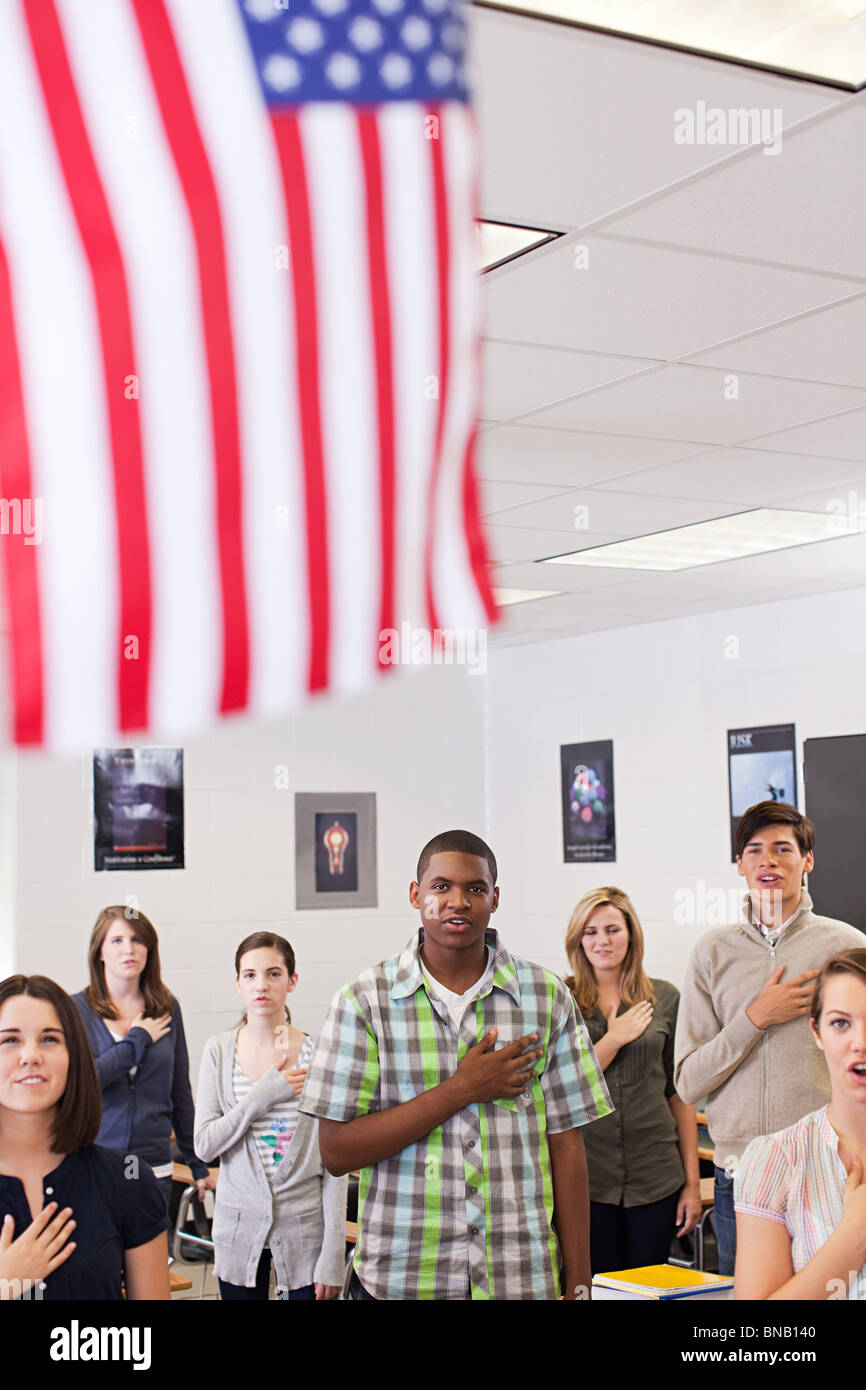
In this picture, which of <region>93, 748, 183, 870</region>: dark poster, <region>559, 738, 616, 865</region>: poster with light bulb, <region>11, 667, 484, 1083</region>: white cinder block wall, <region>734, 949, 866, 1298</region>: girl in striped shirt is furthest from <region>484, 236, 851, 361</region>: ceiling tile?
<region>93, 748, 183, 870</region>: dark poster

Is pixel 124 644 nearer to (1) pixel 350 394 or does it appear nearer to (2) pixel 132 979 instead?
(1) pixel 350 394

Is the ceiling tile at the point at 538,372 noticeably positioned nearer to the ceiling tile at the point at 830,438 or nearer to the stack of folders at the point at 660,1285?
the ceiling tile at the point at 830,438

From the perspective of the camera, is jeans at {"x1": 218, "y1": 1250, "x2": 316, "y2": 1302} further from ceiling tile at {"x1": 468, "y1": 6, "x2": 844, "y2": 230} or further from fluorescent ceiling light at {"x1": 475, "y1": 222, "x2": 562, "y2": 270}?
ceiling tile at {"x1": 468, "y1": 6, "x2": 844, "y2": 230}

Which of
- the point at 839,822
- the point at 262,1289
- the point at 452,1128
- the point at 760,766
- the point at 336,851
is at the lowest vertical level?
the point at 262,1289

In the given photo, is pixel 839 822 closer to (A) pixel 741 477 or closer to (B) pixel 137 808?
(A) pixel 741 477

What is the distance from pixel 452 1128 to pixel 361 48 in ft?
5.17

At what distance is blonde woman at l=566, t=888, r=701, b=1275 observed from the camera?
3582 millimetres

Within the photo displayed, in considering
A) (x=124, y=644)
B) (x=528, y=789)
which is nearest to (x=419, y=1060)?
(x=124, y=644)

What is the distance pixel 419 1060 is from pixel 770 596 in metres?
4.65

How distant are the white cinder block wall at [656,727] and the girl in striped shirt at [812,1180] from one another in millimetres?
4280

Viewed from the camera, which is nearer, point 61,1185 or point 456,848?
point 61,1185

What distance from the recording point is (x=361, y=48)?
158 centimetres

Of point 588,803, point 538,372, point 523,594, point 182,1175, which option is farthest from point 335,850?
point 538,372

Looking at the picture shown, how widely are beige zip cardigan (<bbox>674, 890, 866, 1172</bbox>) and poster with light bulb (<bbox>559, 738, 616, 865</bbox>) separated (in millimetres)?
4183
